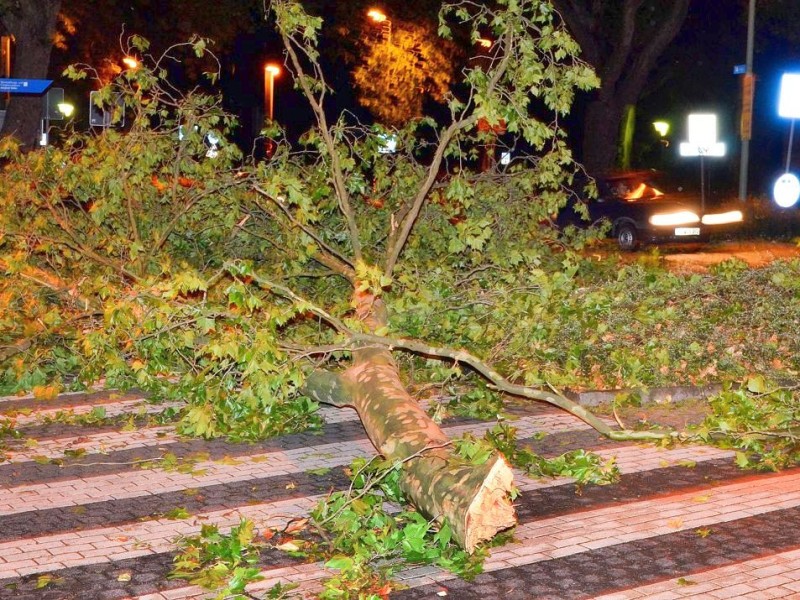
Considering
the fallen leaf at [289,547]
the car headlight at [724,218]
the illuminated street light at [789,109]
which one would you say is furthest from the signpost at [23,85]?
the fallen leaf at [289,547]

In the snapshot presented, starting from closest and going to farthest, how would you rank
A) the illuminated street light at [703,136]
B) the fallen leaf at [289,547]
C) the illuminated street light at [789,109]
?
the fallen leaf at [289,547], the illuminated street light at [789,109], the illuminated street light at [703,136]

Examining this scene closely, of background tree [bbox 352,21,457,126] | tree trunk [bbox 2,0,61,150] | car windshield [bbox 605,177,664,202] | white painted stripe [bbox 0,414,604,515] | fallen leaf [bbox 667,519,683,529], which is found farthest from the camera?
background tree [bbox 352,21,457,126]

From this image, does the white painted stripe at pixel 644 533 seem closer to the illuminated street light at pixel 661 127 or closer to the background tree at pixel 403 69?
the background tree at pixel 403 69

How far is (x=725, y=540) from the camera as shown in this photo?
5.84 metres

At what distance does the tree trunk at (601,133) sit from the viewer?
27.8 m

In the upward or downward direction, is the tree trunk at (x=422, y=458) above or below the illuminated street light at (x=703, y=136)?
below

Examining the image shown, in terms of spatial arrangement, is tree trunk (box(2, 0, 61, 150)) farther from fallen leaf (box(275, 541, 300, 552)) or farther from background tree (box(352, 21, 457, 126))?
fallen leaf (box(275, 541, 300, 552))

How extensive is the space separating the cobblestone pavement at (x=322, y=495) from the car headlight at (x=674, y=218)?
14.6m

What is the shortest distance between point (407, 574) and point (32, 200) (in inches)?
247

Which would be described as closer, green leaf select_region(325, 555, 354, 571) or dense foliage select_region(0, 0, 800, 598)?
green leaf select_region(325, 555, 354, 571)

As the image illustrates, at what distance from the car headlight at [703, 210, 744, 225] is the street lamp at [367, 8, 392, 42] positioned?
44.0ft

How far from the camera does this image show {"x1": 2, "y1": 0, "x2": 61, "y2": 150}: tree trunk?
75.0 ft

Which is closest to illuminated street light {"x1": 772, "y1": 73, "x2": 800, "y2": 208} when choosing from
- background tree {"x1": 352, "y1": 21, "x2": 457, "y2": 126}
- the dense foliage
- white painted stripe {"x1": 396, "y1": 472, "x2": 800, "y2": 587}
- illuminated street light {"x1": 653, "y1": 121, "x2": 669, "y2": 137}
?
the dense foliage

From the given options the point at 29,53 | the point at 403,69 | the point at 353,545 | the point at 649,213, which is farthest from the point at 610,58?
the point at 353,545
